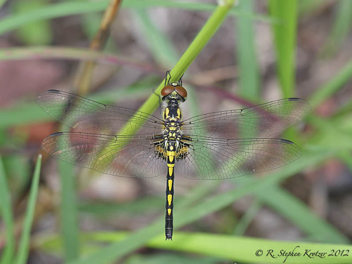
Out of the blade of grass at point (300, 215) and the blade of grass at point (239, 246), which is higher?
the blade of grass at point (300, 215)

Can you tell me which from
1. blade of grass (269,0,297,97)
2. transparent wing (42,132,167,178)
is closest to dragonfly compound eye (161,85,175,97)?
transparent wing (42,132,167,178)

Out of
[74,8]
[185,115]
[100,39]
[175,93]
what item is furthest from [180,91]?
[185,115]

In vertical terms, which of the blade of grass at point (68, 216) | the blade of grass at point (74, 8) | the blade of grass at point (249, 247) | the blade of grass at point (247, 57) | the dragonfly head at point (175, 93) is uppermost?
the blade of grass at point (247, 57)

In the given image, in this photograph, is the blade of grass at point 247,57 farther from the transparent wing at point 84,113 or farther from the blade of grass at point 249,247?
the blade of grass at point 249,247

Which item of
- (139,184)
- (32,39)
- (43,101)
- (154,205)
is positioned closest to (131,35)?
(32,39)

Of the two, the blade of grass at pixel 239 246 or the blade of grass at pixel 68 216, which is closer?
the blade of grass at pixel 239 246

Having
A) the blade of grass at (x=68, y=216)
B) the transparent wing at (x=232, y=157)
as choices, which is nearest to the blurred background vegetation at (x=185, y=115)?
the blade of grass at (x=68, y=216)

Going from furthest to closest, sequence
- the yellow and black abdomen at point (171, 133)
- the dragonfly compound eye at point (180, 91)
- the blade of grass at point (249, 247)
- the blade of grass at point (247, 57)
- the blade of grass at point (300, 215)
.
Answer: the blade of grass at point (247, 57)
the blade of grass at point (300, 215)
the yellow and black abdomen at point (171, 133)
the dragonfly compound eye at point (180, 91)
the blade of grass at point (249, 247)

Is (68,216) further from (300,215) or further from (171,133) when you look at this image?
(300,215)
